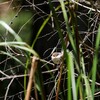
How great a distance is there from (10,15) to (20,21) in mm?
163

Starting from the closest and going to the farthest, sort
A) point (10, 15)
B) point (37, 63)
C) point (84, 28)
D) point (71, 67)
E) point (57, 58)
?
1. point (37, 63)
2. point (71, 67)
3. point (57, 58)
4. point (10, 15)
5. point (84, 28)

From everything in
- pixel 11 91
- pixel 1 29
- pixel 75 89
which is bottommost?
pixel 11 91

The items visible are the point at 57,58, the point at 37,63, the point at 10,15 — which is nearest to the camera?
the point at 37,63

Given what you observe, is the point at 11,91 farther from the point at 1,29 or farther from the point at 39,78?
the point at 39,78

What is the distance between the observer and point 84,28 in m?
1.57

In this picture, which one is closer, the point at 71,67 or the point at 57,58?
the point at 71,67

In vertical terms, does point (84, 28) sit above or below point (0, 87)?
above

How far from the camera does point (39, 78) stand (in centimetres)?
61

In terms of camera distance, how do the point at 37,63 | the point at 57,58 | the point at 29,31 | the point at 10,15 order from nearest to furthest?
1. the point at 37,63
2. the point at 57,58
3. the point at 10,15
4. the point at 29,31

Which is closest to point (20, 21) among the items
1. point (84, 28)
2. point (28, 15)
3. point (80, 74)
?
point (28, 15)

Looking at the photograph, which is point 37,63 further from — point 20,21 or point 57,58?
point 20,21

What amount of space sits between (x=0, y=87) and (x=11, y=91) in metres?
0.14


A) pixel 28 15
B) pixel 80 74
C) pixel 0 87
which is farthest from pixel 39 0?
pixel 80 74

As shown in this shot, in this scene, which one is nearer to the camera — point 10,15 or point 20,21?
point 10,15
